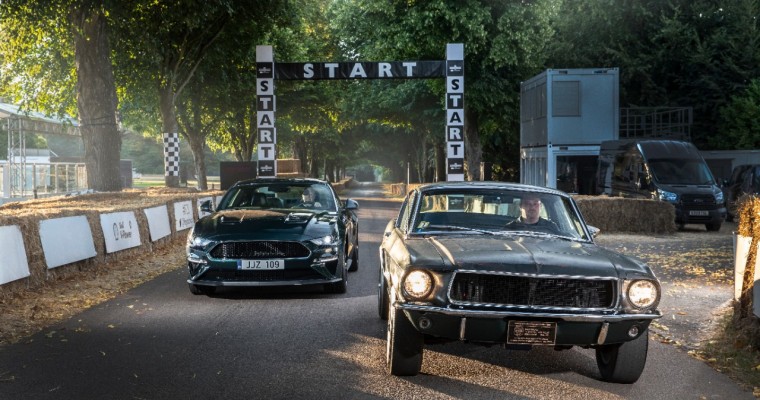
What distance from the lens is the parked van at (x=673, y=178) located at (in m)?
21.7

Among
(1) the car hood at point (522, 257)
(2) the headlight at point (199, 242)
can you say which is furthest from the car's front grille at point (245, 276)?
(1) the car hood at point (522, 257)

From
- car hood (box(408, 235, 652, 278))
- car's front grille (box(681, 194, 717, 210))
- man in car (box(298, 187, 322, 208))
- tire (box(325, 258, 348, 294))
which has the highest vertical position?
man in car (box(298, 187, 322, 208))

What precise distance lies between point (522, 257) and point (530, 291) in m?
0.29

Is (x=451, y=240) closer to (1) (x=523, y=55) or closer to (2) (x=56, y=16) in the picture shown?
(2) (x=56, y=16)

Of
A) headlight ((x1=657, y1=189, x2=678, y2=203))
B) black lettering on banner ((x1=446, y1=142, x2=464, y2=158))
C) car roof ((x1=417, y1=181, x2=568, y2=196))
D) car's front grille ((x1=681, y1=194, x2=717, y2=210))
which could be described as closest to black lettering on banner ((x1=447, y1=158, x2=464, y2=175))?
black lettering on banner ((x1=446, y1=142, x2=464, y2=158))

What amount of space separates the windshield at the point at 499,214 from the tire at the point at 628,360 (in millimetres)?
1243

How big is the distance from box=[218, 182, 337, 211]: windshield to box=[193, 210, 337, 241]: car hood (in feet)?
1.58

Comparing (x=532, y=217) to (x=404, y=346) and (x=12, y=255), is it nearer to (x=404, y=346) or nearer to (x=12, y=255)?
(x=404, y=346)

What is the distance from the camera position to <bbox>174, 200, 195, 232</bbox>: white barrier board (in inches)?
730

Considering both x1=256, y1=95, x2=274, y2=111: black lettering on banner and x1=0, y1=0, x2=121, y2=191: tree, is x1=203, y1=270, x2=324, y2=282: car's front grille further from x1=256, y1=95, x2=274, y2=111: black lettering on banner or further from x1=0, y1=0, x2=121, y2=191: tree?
x1=256, y1=95, x2=274, y2=111: black lettering on banner

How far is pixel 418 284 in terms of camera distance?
583cm

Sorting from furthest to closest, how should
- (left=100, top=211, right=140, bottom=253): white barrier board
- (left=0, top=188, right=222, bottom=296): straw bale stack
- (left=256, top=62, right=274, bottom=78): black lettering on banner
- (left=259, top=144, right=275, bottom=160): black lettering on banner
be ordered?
(left=256, top=62, right=274, bottom=78): black lettering on banner → (left=259, top=144, right=275, bottom=160): black lettering on banner → (left=100, top=211, right=140, bottom=253): white barrier board → (left=0, top=188, right=222, bottom=296): straw bale stack

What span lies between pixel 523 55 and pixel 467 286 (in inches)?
1136

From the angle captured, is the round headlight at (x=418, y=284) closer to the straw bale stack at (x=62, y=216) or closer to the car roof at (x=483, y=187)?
the car roof at (x=483, y=187)
